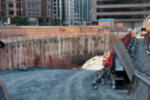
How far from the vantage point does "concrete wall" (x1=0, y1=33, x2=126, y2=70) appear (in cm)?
2641

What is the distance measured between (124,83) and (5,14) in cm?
7227

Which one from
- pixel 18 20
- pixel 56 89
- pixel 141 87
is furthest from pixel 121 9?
pixel 141 87

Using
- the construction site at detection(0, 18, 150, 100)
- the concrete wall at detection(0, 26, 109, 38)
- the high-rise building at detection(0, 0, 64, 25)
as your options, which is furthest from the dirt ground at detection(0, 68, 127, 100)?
the high-rise building at detection(0, 0, 64, 25)

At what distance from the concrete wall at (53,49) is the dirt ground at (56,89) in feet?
17.5

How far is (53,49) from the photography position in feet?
104

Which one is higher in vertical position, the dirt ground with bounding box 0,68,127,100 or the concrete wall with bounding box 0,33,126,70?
the concrete wall with bounding box 0,33,126,70

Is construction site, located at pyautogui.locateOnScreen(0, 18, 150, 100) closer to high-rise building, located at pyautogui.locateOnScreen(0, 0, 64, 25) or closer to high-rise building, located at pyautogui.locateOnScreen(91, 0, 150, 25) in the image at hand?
high-rise building, located at pyautogui.locateOnScreen(91, 0, 150, 25)

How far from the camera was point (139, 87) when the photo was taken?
33.1 ft

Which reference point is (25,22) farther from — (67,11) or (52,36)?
(67,11)

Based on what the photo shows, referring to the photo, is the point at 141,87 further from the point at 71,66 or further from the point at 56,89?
the point at 71,66

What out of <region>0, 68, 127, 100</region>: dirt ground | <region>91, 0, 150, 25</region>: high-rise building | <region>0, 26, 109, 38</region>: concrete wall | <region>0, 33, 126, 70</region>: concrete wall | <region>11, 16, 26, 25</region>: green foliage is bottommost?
<region>0, 68, 127, 100</region>: dirt ground

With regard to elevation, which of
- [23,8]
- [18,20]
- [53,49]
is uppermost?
[23,8]

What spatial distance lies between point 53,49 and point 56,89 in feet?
48.2

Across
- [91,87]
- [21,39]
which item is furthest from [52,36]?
[91,87]
